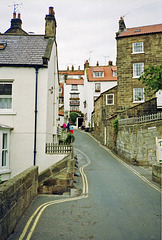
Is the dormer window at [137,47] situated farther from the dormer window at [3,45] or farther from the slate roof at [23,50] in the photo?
the dormer window at [3,45]

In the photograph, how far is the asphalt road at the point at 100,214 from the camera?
5156mm

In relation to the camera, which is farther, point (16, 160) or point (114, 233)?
point (16, 160)

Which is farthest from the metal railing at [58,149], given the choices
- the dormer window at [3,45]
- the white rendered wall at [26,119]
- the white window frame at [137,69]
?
the white window frame at [137,69]

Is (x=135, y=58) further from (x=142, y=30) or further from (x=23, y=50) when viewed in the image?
(x=23, y=50)

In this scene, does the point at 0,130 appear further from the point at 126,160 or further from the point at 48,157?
the point at 126,160

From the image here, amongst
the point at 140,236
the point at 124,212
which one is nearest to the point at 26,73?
the point at 124,212

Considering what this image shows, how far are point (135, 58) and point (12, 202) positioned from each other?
22.4m

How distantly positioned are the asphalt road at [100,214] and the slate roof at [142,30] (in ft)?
63.3

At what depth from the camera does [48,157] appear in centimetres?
1189

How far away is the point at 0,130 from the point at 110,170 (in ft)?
25.1

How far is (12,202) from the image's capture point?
17.0ft

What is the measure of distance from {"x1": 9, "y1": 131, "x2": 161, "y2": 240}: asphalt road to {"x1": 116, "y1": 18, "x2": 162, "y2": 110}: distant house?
49.0 feet

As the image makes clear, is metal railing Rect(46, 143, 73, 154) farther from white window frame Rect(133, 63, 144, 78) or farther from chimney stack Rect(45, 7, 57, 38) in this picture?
white window frame Rect(133, 63, 144, 78)

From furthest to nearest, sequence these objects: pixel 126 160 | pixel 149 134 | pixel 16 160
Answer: pixel 126 160 < pixel 149 134 < pixel 16 160
